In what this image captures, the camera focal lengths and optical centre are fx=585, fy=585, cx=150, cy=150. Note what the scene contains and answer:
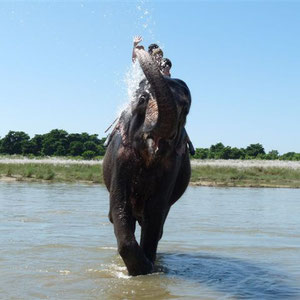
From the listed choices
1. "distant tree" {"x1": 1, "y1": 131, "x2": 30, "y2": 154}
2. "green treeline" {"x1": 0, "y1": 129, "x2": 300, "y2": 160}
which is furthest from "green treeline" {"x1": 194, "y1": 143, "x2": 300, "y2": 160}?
"distant tree" {"x1": 1, "y1": 131, "x2": 30, "y2": 154}

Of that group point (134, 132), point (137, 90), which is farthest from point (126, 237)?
point (137, 90)

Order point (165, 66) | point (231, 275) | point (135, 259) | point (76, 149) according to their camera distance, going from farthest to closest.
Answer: point (76, 149) → point (231, 275) → point (165, 66) → point (135, 259)

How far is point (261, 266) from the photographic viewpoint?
22.3 feet

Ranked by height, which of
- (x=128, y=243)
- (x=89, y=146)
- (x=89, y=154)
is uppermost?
(x=89, y=146)

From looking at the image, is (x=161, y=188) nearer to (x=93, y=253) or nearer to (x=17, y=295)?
(x=17, y=295)

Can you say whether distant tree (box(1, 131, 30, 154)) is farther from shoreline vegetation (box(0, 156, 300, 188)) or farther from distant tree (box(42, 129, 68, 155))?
shoreline vegetation (box(0, 156, 300, 188))

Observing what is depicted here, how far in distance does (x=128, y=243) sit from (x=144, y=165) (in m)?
0.75

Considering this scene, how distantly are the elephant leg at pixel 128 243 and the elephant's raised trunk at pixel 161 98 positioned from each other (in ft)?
4.34

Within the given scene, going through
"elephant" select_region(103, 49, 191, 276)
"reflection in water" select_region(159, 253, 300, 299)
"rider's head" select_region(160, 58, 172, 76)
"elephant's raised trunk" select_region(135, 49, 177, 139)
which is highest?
"rider's head" select_region(160, 58, 172, 76)

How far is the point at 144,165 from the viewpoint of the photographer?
5180 mm

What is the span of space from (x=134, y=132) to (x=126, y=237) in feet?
3.32

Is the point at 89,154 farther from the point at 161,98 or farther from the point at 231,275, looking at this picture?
the point at 161,98

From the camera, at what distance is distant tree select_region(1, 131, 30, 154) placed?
6806 cm

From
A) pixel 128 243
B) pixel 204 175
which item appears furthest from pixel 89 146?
pixel 128 243
